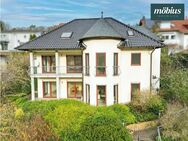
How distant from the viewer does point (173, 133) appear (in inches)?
658

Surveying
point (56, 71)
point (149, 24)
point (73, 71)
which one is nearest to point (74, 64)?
point (73, 71)

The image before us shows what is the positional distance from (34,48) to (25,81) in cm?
602

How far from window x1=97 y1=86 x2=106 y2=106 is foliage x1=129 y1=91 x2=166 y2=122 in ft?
8.16

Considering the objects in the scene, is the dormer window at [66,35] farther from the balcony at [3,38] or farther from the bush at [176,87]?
the balcony at [3,38]

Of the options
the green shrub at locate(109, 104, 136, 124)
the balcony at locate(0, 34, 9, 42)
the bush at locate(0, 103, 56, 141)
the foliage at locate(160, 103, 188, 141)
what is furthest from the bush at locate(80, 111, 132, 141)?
the balcony at locate(0, 34, 9, 42)

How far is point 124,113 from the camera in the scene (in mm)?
20500

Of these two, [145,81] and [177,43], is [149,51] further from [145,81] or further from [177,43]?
[177,43]

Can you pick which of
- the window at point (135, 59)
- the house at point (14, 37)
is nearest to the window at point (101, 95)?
the window at point (135, 59)

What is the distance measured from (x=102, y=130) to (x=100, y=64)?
30.3 ft

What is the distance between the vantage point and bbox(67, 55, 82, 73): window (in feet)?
83.3

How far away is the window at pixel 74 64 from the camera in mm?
25397

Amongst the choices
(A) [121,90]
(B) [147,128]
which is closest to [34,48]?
(A) [121,90]

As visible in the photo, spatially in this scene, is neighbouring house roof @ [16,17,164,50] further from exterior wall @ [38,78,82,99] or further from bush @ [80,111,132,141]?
bush @ [80,111,132,141]

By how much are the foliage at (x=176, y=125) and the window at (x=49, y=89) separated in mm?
11963
